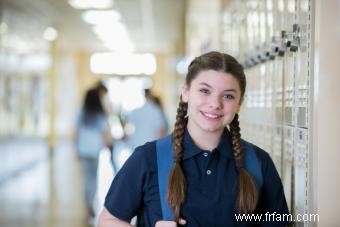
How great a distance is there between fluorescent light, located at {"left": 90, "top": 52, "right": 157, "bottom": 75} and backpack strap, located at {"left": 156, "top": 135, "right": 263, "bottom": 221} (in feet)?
53.7

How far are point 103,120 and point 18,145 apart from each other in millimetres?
3560

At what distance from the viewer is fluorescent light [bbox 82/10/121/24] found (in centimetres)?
1012

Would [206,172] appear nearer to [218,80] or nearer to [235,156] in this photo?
[235,156]

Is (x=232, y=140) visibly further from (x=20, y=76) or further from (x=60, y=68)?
(x=60, y=68)

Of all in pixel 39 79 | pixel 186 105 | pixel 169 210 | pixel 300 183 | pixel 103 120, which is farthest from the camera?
pixel 39 79

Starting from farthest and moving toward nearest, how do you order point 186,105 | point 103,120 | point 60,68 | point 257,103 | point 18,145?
point 60,68, point 18,145, point 103,120, point 257,103, point 186,105

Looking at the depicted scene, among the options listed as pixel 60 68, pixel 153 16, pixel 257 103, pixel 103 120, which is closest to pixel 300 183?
pixel 257 103

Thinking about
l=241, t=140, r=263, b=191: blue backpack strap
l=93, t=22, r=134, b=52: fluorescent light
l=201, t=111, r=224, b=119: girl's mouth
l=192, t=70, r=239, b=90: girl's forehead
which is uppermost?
l=93, t=22, r=134, b=52: fluorescent light

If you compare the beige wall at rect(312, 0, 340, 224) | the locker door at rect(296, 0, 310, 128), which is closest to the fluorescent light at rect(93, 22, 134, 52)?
the locker door at rect(296, 0, 310, 128)

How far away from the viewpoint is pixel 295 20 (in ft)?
6.52

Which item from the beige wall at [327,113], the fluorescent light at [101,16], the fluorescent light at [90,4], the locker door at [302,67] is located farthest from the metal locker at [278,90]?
the fluorescent light at [101,16]

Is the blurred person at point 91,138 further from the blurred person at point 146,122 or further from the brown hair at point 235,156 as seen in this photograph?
the brown hair at point 235,156

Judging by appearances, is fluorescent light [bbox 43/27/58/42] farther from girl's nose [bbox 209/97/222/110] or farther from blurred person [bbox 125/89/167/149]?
girl's nose [bbox 209/97/222/110]

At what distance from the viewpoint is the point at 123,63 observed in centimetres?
1820
